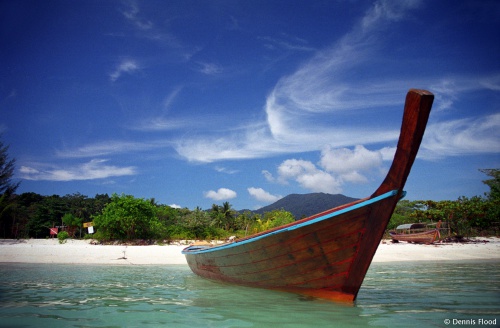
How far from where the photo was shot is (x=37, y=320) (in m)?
4.01

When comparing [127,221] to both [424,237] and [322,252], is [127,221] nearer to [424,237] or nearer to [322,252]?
[322,252]

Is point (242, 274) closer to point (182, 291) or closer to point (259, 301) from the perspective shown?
point (259, 301)

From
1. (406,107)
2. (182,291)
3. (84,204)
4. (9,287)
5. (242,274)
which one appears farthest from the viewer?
(84,204)

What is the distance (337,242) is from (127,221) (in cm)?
2084

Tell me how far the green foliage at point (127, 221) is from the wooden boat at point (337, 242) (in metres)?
18.9

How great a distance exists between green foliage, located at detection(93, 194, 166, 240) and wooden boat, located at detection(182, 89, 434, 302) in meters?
18.9

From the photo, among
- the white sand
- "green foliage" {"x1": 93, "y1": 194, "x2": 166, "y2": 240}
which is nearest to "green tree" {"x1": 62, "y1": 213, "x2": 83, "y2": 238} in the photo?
"green foliage" {"x1": 93, "y1": 194, "x2": 166, "y2": 240}

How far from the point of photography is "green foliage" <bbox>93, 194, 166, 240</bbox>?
2252cm

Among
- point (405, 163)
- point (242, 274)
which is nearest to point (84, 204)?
point (242, 274)

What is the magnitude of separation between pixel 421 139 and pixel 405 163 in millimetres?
355

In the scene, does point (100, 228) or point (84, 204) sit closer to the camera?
point (100, 228)

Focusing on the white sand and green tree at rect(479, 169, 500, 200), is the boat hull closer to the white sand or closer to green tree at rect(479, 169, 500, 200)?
the white sand

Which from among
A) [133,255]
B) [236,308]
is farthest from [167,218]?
[236,308]

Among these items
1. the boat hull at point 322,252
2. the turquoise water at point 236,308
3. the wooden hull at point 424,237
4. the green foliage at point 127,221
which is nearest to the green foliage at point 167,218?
the green foliage at point 127,221
